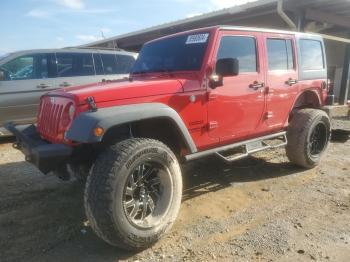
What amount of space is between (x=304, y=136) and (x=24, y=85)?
5345 millimetres

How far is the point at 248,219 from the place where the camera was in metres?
3.85

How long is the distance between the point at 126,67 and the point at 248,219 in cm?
584

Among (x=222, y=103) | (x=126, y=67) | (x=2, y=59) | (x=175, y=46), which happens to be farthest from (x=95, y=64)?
(x=222, y=103)

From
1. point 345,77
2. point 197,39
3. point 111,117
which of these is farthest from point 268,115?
point 345,77

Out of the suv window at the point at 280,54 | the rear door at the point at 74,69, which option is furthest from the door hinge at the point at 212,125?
the rear door at the point at 74,69

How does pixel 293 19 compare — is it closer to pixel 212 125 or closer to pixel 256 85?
pixel 256 85

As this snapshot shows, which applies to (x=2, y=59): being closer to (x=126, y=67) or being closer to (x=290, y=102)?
(x=126, y=67)

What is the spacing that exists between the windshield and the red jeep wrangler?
2 cm

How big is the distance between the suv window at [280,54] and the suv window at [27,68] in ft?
15.5

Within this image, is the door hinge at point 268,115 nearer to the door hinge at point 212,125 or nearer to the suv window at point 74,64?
the door hinge at point 212,125

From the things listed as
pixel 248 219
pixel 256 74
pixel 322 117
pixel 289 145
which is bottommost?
pixel 248 219

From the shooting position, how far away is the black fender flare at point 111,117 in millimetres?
3008

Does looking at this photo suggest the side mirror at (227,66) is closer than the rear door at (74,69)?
Yes

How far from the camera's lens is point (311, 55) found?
5.74 m
